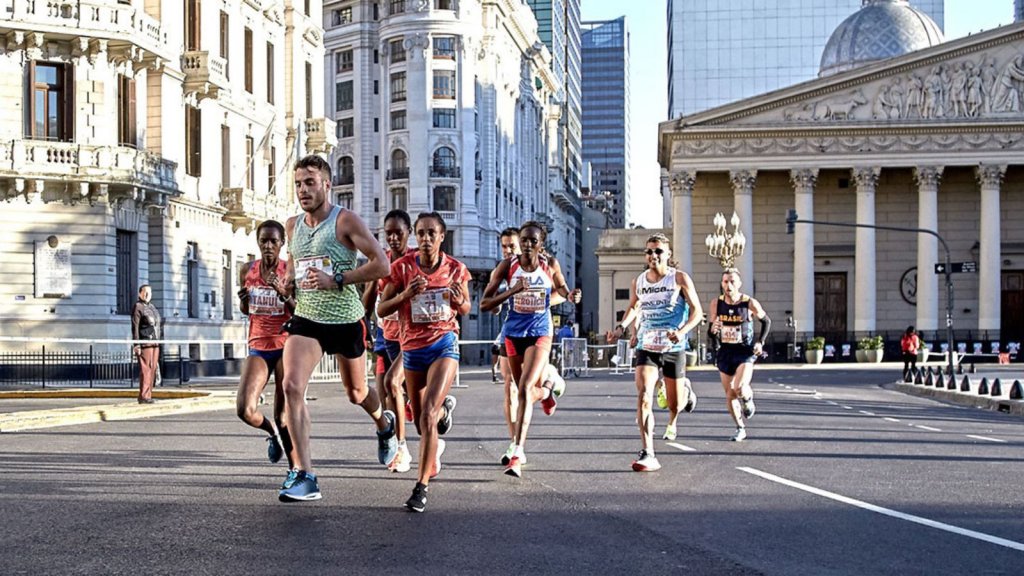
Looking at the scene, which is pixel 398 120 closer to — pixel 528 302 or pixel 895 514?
pixel 528 302

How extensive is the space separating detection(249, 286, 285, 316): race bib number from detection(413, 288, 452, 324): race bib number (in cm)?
138

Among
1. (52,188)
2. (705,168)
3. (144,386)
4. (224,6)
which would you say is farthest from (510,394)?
(705,168)

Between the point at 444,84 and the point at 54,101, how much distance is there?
159 feet

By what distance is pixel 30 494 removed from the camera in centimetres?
919

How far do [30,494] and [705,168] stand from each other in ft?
198

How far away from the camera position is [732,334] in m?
15.6

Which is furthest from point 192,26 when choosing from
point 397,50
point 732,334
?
point 397,50

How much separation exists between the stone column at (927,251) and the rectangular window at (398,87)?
30.8 m

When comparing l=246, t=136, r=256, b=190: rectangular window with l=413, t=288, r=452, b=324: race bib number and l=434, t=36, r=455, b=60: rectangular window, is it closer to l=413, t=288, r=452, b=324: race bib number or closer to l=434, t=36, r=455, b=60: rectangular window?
l=413, t=288, r=452, b=324: race bib number

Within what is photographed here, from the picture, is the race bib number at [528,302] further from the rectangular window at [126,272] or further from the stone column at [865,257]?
the stone column at [865,257]

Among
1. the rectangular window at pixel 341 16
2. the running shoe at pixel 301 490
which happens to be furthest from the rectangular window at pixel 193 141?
the rectangular window at pixel 341 16

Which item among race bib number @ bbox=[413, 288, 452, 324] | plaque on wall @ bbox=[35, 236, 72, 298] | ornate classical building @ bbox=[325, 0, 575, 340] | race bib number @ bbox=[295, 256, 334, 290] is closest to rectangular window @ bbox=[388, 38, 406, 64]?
ornate classical building @ bbox=[325, 0, 575, 340]

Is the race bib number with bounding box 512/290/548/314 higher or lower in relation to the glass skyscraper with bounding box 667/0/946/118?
lower

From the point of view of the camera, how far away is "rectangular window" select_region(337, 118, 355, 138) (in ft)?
278
